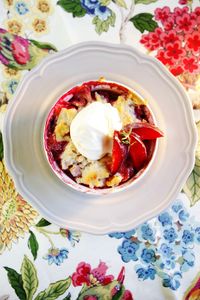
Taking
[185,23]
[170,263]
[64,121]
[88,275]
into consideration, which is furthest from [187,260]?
[185,23]

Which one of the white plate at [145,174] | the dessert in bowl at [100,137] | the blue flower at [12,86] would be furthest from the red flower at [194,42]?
the blue flower at [12,86]

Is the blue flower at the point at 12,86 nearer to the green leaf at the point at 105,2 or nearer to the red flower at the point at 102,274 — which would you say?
the green leaf at the point at 105,2

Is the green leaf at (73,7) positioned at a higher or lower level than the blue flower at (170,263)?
higher

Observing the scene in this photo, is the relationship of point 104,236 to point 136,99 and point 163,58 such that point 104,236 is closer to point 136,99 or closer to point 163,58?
point 136,99

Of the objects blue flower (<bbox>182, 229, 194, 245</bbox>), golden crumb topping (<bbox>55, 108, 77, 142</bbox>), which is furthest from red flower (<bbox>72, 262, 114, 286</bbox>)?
golden crumb topping (<bbox>55, 108, 77, 142</bbox>)

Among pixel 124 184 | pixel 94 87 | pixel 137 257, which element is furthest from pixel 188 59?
pixel 137 257

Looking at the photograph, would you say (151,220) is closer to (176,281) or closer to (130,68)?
(176,281)
